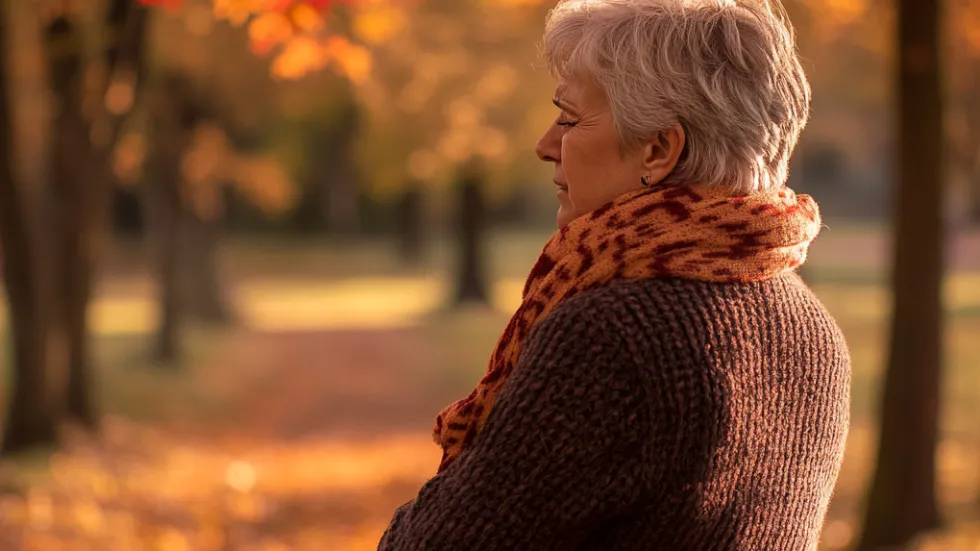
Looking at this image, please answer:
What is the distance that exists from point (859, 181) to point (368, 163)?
82.7 ft

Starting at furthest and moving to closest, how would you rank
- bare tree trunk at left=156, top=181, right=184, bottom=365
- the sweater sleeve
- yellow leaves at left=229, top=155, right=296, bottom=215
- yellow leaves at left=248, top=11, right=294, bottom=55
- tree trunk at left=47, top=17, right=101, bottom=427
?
yellow leaves at left=229, top=155, right=296, bottom=215, bare tree trunk at left=156, top=181, right=184, bottom=365, tree trunk at left=47, top=17, right=101, bottom=427, yellow leaves at left=248, top=11, right=294, bottom=55, the sweater sleeve

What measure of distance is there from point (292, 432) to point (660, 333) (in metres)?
11.1

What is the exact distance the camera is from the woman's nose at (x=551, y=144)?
1.90 metres

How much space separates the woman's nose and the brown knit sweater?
14.9 inches

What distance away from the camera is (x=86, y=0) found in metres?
9.93

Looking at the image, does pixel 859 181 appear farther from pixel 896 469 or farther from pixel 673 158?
pixel 673 158

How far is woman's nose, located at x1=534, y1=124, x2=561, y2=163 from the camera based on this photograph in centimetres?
190

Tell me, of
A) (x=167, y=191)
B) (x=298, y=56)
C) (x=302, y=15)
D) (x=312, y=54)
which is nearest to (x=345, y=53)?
(x=312, y=54)

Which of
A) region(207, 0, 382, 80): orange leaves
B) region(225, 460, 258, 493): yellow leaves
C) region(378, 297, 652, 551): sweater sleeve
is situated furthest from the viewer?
region(225, 460, 258, 493): yellow leaves

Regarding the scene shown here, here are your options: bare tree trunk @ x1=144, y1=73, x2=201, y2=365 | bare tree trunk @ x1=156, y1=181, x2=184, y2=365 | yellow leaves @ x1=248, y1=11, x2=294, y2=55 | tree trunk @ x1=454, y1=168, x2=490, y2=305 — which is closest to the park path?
bare tree trunk @ x1=156, y1=181, x2=184, y2=365

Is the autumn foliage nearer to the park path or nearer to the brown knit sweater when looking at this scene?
the park path

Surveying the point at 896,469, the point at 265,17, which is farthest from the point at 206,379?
the point at 896,469

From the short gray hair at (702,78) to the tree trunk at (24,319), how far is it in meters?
7.77

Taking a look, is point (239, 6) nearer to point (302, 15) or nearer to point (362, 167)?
point (302, 15)
